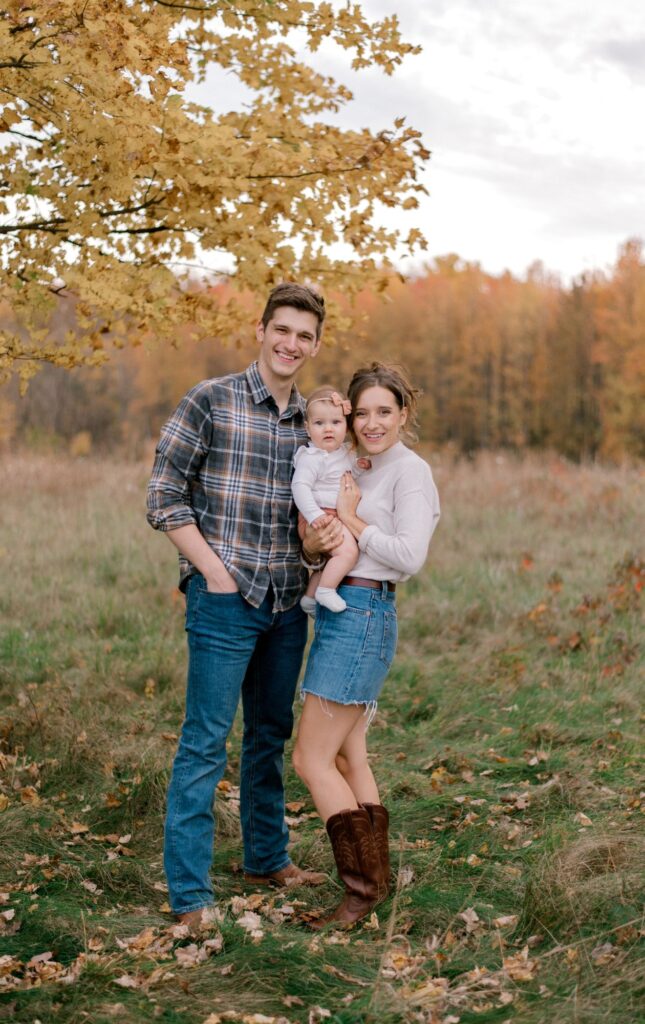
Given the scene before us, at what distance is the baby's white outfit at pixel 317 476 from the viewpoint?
371 centimetres

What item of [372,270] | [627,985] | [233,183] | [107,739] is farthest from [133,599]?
[627,985]

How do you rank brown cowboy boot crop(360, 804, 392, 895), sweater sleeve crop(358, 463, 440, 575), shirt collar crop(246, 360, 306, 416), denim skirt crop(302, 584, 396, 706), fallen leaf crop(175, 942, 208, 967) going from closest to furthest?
Answer: 1. fallen leaf crop(175, 942, 208, 967)
2. sweater sleeve crop(358, 463, 440, 575)
3. denim skirt crop(302, 584, 396, 706)
4. shirt collar crop(246, 360, 306, 416)
5. brown cowboy boot crop(360, 804, 392, 895)

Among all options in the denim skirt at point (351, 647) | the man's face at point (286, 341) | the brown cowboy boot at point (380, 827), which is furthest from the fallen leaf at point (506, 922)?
the man's face at point (286, 341)

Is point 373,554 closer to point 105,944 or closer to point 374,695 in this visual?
point 374,695

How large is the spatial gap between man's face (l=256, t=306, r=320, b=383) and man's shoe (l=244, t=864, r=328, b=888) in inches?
82.0

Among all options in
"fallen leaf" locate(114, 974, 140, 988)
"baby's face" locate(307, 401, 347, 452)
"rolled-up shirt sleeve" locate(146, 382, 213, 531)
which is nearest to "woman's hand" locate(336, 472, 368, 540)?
"baby's face" locate(307, 401, 347, 452)

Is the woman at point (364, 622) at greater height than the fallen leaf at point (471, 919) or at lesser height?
greater

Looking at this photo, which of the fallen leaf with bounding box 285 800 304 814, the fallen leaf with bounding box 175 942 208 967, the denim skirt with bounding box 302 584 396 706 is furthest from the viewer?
the fallen leaf with bounding box 285 800 304 814

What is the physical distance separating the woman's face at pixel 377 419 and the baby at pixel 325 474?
0.21 feet

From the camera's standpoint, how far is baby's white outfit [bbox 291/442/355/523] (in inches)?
146

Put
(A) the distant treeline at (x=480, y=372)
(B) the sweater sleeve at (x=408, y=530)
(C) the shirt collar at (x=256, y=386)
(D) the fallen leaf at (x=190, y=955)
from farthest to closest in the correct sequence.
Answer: (A) the distant treeline at (x=480, y=372), (C) the shirt collar at (x=256, y=386), (B) the sweater sleeve at (x=408, y=530), (D) the fallen leaf at (x=190, y=955)

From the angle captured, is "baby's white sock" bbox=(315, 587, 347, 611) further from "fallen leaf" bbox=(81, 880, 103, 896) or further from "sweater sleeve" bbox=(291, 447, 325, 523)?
"fallen leaf" bbox=(81, 880, 103, 896)

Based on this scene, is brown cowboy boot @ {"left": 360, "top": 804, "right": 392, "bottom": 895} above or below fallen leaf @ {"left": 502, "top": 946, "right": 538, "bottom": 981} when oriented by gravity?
above

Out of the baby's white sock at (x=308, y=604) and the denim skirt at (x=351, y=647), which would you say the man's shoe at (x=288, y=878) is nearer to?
the denim skirt at (x=351, y=647)
